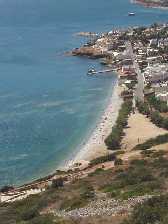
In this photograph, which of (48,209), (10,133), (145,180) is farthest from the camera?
(10,133)

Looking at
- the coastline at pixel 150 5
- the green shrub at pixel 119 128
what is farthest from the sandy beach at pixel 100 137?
the coastline at pixel 150 5

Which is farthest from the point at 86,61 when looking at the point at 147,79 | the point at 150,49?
the point at 147,79

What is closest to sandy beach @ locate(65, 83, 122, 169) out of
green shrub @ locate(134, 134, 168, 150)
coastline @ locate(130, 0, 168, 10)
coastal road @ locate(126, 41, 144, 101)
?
coastal road @ locate(126, 41, 144, 101)

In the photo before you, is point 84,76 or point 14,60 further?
point 14,60

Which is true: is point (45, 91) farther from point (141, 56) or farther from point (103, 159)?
point (103, 159)

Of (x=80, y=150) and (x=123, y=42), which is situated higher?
(x=123, y=42)

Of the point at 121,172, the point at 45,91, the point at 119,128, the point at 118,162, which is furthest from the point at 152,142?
the point at 45,91

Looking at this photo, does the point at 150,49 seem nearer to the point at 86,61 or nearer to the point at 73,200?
the point at 86,61

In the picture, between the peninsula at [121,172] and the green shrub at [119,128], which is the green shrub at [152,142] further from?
the green shrub at [119,128]
